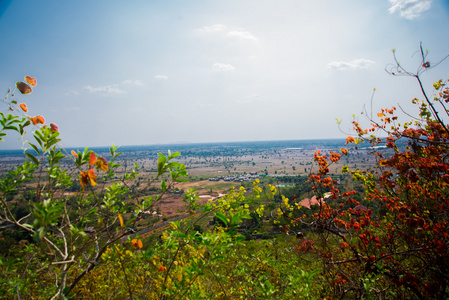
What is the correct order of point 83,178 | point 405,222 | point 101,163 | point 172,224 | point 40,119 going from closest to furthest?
1. point 83,178
2. point 101,163
3. point 40,119
4. point 172,224
5. point 405,222

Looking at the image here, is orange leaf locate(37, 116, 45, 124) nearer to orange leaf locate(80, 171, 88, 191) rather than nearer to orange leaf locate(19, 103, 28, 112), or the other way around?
orange leaf locate(19, 103, 28, 112)

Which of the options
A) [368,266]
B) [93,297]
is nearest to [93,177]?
[368,266]

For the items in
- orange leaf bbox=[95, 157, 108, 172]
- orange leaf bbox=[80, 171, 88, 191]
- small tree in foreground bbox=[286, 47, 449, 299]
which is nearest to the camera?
orange leaf bbox=[80, 171, 88, 191]

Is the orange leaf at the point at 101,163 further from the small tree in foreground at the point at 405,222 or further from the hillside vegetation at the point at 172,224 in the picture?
the small tree in foreground at the point at 405,222

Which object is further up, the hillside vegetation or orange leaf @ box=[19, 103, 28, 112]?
orange leaf @ box=[19, 103, 28, 112]

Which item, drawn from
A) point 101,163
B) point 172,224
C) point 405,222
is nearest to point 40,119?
point 101,163

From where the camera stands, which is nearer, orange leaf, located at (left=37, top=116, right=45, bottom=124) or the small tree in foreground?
orange leaf, located at (left=37, top=116, right=45, bottom=124)

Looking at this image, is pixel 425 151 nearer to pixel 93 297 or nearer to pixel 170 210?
pixel 93 297

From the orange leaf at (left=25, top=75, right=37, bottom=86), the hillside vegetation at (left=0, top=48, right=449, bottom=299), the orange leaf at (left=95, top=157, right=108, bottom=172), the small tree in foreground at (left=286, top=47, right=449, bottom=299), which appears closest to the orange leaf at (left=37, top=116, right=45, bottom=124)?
the hillside vegetation at (left=0, top=48, right=449, bottom=299)

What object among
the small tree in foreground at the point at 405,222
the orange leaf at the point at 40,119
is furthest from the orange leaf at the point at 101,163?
the small tree in foreground at the point at 405,222

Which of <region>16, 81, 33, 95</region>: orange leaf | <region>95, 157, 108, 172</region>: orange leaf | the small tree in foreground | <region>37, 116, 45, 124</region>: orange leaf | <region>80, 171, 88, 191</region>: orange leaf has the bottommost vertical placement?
the small tree in foreground

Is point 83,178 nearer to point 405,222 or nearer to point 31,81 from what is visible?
point 31,81

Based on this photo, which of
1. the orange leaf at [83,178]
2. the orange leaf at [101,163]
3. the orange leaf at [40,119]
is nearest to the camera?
the orange leaf at [83,178]

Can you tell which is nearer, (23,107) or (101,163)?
(101,163)
